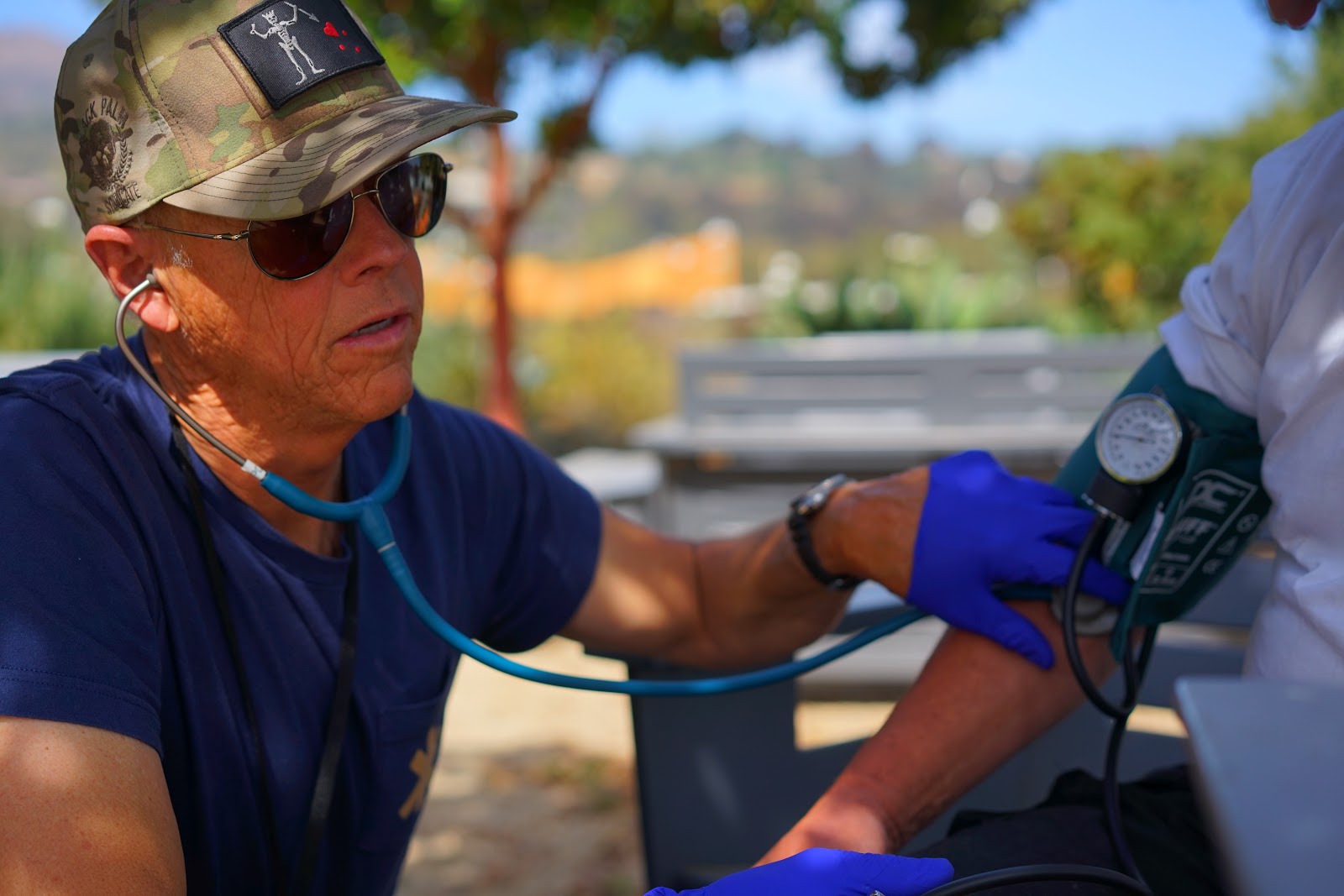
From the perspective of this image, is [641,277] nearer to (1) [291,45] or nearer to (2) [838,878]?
(1) [291,45]

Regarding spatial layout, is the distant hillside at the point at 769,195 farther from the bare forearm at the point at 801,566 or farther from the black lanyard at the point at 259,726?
the black lanyard at the point at 259,726

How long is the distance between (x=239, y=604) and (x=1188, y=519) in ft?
3.72

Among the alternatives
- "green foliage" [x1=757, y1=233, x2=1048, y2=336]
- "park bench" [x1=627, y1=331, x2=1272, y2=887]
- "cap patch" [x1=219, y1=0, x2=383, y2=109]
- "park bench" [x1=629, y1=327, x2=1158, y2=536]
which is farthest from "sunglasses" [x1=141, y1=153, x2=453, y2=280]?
"green foliage" [x1=757, y1=233, x2=1048, y2=336]

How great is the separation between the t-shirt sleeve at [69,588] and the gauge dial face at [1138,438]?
3.74 ft

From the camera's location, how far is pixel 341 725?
A: 1460 mm

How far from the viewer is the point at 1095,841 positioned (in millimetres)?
1425

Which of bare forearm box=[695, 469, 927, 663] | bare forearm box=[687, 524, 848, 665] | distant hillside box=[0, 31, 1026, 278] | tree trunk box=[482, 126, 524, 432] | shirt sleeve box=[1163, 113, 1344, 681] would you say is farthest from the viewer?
distant hillside box=[0, 31, 1026, 278]

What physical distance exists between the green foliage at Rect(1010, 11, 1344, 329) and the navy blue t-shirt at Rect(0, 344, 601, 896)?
1168 cm

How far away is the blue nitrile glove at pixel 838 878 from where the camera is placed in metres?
1.21

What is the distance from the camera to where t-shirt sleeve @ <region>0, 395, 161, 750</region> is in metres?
1.15

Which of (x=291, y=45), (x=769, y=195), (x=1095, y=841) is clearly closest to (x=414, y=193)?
(x=291, y=45)

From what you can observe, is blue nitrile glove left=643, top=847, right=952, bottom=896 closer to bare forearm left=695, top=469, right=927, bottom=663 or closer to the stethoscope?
the stethoscope

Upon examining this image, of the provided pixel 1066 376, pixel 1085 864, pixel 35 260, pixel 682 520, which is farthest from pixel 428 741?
pixel 35 260

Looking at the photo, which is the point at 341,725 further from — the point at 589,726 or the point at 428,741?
the point at 589,726
